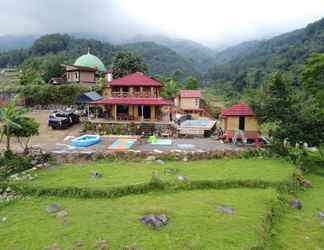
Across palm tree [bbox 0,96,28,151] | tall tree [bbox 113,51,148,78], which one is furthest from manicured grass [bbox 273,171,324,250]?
tall tree [bbox 113,51,148,78]

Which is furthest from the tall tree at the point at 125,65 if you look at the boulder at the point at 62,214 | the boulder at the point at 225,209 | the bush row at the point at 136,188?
the boulder at the point at 225,209

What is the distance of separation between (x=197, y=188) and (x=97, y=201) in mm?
4857

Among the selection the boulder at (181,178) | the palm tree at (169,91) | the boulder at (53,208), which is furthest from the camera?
the palm tree at (169,91)

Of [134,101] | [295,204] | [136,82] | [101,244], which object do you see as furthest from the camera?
[136,82]

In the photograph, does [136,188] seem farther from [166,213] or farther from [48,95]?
[48,95]

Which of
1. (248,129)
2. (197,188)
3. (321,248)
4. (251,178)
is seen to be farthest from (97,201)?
(248,129)

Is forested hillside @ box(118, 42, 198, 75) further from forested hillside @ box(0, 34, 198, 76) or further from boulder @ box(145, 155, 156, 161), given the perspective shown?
boulder @ box(145, 155, 156, 161)

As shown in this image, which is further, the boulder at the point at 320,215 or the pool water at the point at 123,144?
the pool water at the point at 123,144

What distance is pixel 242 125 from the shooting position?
76.6 feet

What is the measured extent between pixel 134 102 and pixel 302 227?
1830 centimetres

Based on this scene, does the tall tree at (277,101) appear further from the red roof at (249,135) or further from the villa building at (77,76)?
the villa building at (77,76)

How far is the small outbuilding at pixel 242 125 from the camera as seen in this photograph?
23.0 metres

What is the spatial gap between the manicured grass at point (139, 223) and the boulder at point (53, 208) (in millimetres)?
244

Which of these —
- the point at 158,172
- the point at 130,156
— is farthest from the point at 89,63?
the point at 158,172
